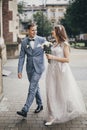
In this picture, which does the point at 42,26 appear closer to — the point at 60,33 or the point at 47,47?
the point at 47,47

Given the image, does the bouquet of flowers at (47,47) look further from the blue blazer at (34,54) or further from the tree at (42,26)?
the tree at (42,26)

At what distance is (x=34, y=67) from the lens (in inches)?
344

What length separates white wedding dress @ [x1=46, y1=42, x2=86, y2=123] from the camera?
8180 millimetres

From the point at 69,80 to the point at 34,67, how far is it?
2.67 ft

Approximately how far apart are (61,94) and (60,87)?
0.44 feet

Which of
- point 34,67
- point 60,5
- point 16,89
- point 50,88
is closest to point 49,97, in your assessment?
point 50,88

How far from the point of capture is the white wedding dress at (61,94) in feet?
26.8

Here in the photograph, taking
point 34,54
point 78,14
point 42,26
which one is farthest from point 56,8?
point 34,54

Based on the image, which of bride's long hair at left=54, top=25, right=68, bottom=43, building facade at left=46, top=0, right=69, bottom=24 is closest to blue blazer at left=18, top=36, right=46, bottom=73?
bride's long hair at left=54, top=25, right=68, bottom=43

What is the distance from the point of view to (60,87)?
8289 mm

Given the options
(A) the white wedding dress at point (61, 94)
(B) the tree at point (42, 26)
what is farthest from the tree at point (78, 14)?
(A) the white wedding dress at point (61, 94)

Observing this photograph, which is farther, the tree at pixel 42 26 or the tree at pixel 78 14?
the tree at pixel 42 26

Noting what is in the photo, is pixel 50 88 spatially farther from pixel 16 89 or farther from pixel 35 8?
pixel 35 8

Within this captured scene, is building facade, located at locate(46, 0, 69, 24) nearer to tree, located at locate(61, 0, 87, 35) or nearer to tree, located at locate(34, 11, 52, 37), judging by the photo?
tree, located at locate(34, 11, 52, 37)
